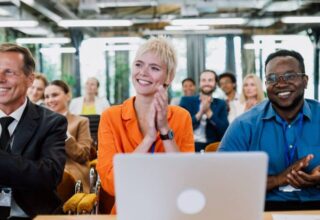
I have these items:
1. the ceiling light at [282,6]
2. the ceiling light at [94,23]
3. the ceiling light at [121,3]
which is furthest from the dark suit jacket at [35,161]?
the ceiling light at [282,6]

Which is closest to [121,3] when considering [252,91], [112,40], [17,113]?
[112,40]

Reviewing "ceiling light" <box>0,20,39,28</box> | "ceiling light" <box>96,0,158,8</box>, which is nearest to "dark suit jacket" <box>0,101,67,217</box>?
"ceiling light" <box>0,20,39,28</box>

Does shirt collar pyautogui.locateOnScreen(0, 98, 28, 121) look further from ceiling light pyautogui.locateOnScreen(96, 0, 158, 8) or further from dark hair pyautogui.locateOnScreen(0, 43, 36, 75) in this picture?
ceiling light pyautogui.locateOnScreen(96, 0, 158, 8)

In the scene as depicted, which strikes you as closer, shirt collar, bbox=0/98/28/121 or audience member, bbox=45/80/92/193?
shirt collar, bbox=0/98/28/121

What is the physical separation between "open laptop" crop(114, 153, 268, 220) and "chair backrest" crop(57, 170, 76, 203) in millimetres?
1696

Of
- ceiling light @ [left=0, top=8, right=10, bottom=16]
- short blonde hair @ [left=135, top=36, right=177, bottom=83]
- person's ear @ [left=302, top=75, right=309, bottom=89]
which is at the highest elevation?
ceiling light @ [left=0, top=8, right=10, bottom=16]

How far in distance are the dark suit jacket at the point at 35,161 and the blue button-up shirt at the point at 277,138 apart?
96cm

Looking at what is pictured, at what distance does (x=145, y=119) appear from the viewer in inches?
101

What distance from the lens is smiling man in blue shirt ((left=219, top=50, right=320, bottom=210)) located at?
245 cm

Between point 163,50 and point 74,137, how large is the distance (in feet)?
6.98

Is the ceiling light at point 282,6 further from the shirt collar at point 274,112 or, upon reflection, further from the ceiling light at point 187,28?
the shirt collar at point 274,112

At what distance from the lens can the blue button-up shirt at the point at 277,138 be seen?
8.06 feet

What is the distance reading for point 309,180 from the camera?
7.66 feet

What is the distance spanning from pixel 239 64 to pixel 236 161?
10998mm
